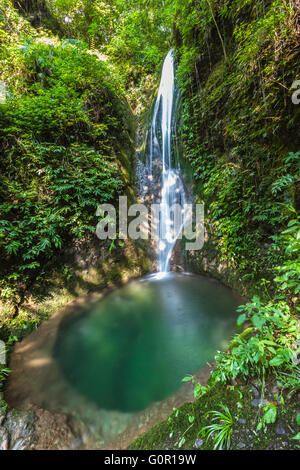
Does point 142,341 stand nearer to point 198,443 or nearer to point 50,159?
point 198,443

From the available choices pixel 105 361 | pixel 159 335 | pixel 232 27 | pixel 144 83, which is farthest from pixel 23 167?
pixel 144 83

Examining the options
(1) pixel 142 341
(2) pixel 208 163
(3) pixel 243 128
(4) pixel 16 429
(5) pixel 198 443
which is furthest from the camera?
(2) pixel 208 163

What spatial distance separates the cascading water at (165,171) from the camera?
20.0 ft

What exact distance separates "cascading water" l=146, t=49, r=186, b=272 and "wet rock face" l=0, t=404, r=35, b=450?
4.48m

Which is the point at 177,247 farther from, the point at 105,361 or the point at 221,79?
the point at 221,79

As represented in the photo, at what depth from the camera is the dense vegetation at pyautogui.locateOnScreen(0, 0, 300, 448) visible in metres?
1.56

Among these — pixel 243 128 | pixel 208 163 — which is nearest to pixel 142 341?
pixel 208 163

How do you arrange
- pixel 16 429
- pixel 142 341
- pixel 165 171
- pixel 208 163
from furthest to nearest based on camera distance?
pixel 165 171
pixel 208 163
pixel 142 341
pixel 16 429

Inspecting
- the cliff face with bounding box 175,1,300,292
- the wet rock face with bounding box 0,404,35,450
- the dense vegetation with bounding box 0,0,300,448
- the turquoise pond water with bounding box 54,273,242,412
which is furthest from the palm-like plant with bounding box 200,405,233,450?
the cliff face with bounding box 175,1,300,292

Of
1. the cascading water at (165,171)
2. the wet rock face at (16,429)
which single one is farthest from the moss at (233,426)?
the cascading water at (165,171)

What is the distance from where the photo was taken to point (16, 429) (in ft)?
6.16

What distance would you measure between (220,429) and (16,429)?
218 cm

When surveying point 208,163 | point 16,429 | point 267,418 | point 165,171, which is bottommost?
point 16,429

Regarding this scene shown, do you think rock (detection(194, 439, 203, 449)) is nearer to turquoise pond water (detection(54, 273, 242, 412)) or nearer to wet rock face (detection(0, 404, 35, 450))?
turquoise pond water (detection(54, 273, 242, 412))
